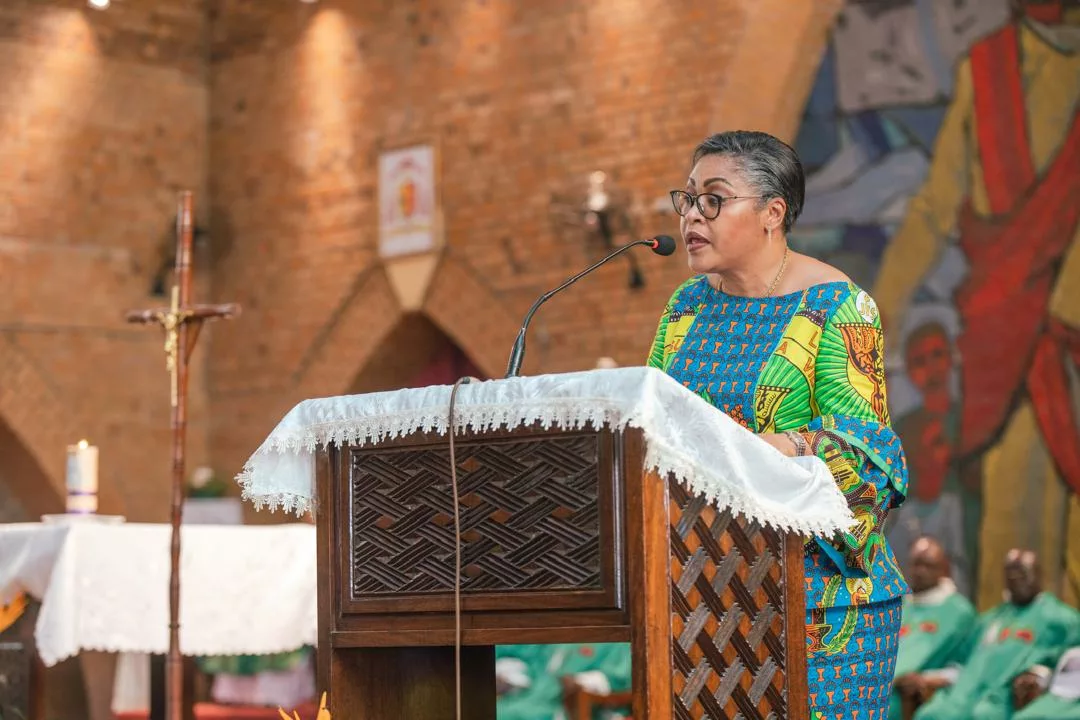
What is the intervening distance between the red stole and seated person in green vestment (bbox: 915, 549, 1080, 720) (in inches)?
47.1

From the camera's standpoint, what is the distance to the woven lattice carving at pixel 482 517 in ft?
7.07

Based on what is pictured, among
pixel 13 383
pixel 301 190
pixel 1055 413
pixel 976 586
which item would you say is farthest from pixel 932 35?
pixel 13 383

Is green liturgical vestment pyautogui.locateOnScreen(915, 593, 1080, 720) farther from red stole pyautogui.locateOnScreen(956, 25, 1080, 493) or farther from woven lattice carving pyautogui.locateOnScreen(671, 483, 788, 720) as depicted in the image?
woven lattice carving pyautogui.locateOnScreen(671, 483, 788, 720)

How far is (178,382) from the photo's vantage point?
431 centimetres

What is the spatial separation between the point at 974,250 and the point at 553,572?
21.0ft

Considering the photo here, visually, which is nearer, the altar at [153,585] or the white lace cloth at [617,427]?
the white lace cloth at [617,427]

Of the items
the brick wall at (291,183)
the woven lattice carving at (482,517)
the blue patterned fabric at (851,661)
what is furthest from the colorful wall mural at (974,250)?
the woven lattice carving at (482,517)

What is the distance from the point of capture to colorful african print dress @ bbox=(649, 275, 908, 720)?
2.45 meters

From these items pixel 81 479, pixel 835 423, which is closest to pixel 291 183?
pixel 81 479

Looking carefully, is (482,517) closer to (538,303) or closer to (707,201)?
(538,303)

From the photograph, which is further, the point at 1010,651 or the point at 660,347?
the point at 1010,651

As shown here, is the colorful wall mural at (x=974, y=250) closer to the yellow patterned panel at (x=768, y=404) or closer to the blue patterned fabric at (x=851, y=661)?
the blue patterned fabric at (x=851, y=661)

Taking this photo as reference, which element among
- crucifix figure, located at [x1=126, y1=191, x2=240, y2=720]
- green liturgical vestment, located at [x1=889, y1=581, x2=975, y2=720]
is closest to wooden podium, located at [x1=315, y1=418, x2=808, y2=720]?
crucifix figure, located at [x1=126, y1=191, x2=240, y2=720]

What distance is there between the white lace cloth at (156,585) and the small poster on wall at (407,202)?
206 inches
